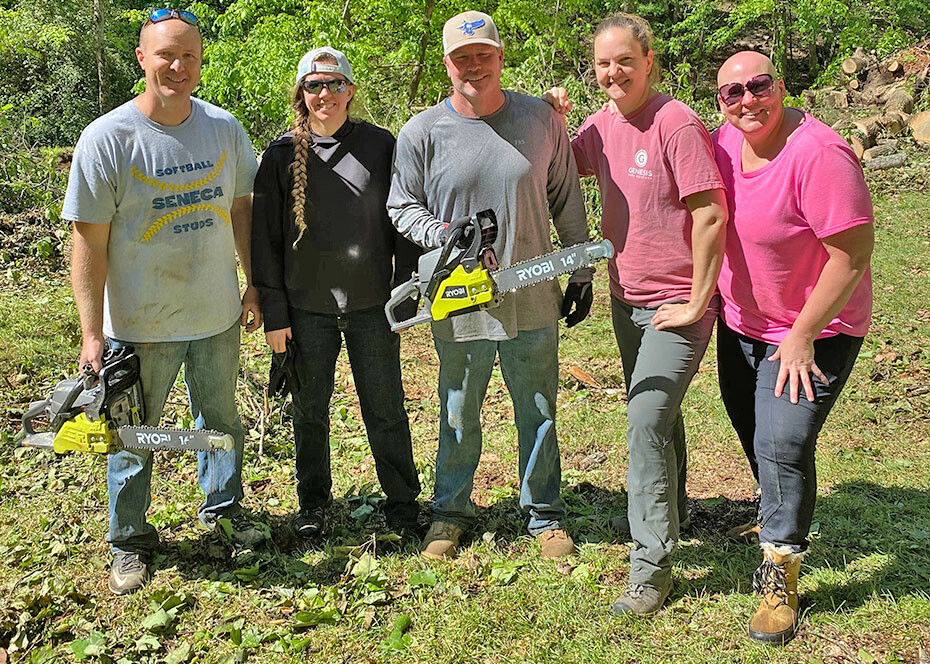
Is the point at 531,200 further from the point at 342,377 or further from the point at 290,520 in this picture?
the point at 342,377

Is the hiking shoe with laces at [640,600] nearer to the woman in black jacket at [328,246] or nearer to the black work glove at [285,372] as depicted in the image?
the woman in black jacket at [328,246]

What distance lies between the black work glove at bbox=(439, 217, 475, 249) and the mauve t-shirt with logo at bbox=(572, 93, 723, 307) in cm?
62

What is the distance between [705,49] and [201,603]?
80.0 feet

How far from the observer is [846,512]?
4086mm

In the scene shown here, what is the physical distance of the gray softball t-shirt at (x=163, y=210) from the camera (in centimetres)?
314

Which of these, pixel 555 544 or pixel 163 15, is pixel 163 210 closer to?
pixel 163 15

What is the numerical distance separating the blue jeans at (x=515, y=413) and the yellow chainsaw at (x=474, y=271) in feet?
1.34

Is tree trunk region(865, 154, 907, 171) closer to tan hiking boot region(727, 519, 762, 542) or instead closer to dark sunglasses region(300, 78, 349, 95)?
tan hiking boot region(727, 519, 762, 542)

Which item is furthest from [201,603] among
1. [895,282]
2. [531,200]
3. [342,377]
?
[895,282]

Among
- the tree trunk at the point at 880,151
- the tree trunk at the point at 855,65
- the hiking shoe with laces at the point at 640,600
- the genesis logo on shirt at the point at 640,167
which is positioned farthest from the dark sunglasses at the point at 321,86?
the tree trunk at the point at 855,65

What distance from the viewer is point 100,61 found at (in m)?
23.1

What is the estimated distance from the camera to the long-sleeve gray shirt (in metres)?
3.26

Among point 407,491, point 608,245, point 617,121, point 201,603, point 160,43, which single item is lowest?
point 201,603

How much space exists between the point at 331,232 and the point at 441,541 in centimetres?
152
